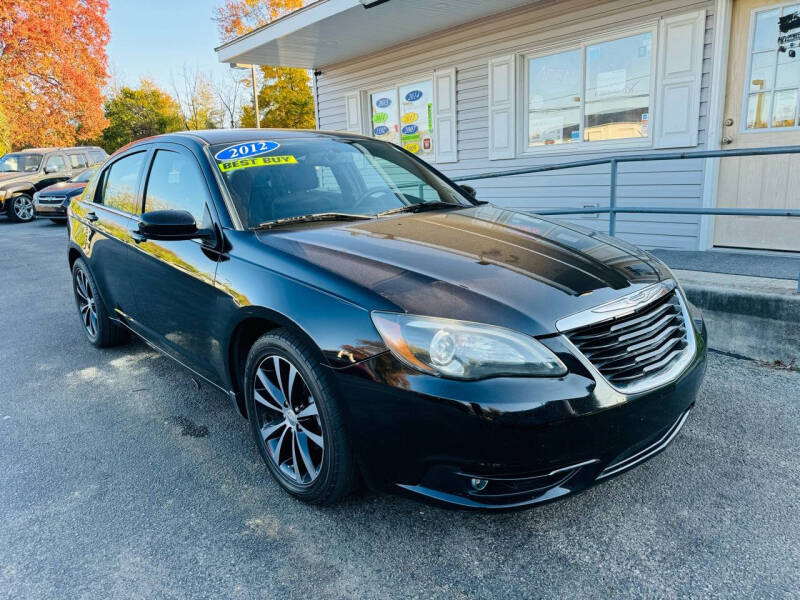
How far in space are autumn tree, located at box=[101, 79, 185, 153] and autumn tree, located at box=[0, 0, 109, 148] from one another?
9065mm

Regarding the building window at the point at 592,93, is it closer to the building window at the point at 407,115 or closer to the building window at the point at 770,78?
the building window at the point at 770,78

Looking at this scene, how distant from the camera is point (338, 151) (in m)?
3.14

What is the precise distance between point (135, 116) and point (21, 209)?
22.7 m

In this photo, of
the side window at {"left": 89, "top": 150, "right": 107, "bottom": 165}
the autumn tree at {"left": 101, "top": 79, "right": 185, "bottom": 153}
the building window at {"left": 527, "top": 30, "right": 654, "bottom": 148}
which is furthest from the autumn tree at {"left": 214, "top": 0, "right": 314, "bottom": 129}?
the building window at {"left": 527, "top": 30, "right": 654, "bottom": 148}

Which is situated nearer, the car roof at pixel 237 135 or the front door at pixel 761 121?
the car roof at pixel 237 135

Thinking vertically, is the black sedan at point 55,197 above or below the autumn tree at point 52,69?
below

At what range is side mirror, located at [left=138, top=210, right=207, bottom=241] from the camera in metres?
2.49

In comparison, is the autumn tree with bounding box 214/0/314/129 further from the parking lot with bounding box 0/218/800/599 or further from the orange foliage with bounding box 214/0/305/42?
the parking lot with bounding box 0/218/800/599

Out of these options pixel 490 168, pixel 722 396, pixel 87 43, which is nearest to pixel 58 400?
pixel 722 396

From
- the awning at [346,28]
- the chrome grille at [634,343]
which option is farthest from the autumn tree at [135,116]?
the chrome grille at [634,343]

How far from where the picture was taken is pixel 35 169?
15.1 m

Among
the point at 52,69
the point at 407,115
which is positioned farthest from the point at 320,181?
the point at 52,69

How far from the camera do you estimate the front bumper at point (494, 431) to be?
1.67m

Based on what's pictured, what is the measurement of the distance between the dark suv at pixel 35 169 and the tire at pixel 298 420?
15.1 m
